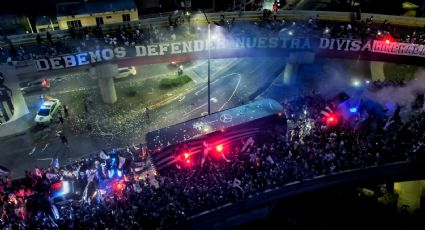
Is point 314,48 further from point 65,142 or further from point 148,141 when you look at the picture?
point 65,142

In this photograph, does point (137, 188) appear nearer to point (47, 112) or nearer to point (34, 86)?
point (47, 112)

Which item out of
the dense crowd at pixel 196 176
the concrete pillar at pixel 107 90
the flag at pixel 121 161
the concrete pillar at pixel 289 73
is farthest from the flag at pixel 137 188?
the concrete pillar at pixel 289 73

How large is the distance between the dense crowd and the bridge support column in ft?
38.8

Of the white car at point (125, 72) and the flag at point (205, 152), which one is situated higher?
the flag at point (205, 152)

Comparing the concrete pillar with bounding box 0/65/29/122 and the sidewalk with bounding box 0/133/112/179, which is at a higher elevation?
the concrete pillar with bounding box 0/65/29/122

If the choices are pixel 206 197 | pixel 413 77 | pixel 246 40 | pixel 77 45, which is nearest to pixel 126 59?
pixel 77 45

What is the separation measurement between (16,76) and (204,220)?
21.7 metres

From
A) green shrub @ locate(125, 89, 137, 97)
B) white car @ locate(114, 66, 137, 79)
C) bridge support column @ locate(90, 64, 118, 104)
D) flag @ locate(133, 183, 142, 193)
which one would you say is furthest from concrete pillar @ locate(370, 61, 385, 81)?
flag @ locate(133, 183, 142, 193)

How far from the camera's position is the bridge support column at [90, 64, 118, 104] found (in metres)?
34.1

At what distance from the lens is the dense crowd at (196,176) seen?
68.1 ft

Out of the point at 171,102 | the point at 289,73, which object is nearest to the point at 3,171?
the point at 171,102

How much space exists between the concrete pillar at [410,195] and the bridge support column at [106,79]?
27.9m

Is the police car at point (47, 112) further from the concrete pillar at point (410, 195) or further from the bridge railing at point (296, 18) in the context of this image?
the concrete pillar at point (410, 195)

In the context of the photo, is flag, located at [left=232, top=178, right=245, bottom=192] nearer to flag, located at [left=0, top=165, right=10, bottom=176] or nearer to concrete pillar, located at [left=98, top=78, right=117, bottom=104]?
flag, located at [left=0, top=165, right=10, bottom=176]
